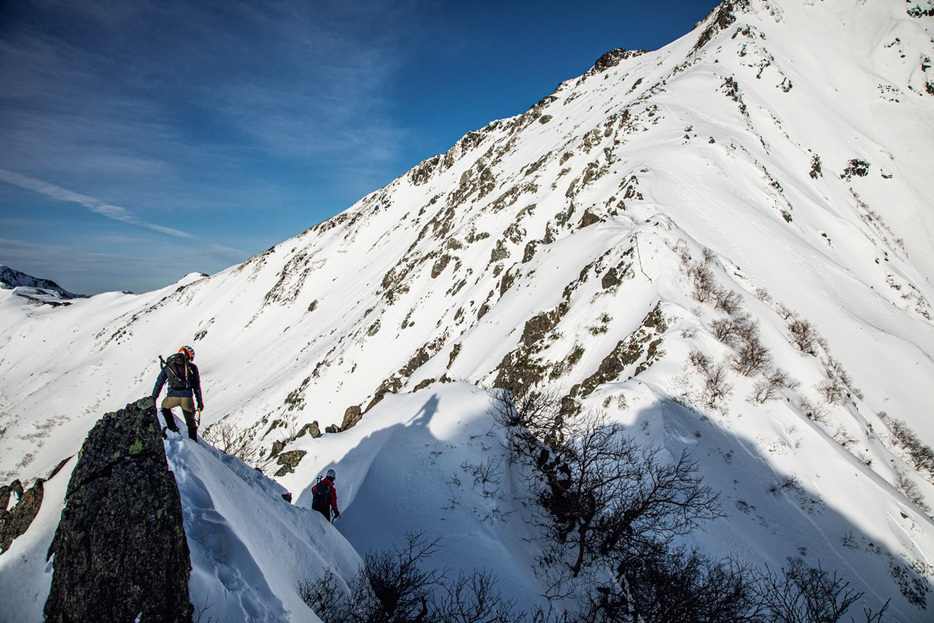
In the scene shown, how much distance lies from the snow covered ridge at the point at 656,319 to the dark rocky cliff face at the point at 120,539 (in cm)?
53

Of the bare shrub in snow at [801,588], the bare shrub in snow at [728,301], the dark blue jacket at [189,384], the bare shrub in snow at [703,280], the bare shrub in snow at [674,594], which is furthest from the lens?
the bare shrub in snow at [703,280]

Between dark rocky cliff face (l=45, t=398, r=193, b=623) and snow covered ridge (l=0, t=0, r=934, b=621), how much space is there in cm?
53

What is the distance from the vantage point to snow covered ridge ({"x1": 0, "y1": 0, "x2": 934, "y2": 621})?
434 inches

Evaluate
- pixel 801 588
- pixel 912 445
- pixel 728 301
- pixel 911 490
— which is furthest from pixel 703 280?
pixel 801 588

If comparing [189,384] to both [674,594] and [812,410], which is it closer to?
[674,594]

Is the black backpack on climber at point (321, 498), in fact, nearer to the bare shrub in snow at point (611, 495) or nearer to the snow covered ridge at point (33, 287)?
the bare shrub in snow at point (611, 495)

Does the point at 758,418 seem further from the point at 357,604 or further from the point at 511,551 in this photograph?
the point at 357,604

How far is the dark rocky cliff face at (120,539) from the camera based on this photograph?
11.7ft

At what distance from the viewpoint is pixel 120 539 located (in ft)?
12.6

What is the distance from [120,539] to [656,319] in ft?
54.5

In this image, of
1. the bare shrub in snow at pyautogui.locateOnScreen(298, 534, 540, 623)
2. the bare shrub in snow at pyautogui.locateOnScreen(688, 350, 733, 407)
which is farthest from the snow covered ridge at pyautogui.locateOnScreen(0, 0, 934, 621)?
the bare shrub in snow at pyautogui.locateOnScreen(298, 534, 540, 623)

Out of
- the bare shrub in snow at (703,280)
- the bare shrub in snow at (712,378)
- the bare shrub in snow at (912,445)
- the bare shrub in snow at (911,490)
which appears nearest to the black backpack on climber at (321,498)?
the bare shrub in snow at (712,378)

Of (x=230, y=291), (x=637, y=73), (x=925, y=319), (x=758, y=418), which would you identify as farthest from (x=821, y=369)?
(x=230, y=291)

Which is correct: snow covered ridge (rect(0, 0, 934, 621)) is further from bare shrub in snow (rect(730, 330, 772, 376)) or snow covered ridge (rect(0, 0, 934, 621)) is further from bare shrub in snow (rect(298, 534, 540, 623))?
bare shrub in snow (rect(298, 534, 540, 623))
